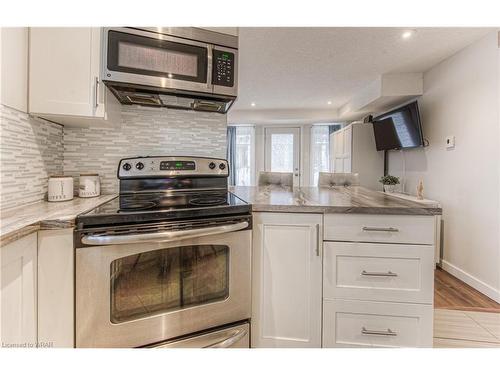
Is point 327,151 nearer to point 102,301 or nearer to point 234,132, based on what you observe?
point 234,132

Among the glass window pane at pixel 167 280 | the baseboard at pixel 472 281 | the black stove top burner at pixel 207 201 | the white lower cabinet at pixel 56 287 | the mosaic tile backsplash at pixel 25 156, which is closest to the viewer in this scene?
the white lower cabinet at pixel 56 287

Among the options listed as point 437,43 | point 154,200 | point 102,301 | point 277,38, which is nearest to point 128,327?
point 102,301

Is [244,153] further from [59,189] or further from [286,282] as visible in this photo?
[286,282]

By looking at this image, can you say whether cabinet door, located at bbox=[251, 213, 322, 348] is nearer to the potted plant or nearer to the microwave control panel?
the microwave control panel

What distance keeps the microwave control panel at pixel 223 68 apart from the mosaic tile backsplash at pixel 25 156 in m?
0.95

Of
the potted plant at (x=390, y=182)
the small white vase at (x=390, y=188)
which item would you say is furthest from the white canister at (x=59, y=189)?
the small white vase at (x=390, y=188)

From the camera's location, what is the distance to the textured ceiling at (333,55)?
235cm

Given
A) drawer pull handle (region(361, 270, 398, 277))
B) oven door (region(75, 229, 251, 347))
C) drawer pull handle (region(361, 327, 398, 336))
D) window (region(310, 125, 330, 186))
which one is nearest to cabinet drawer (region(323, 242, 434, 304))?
drawer pull handle (region(361, 270, 398, 277))

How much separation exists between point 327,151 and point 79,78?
5404mm

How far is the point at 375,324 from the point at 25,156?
1.88 metres

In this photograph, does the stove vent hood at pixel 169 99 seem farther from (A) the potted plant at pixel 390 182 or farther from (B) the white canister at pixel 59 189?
(A) the potted plant at pixel 390 182

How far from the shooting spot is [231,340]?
3.79 ft

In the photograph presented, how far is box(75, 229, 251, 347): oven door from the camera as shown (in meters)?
0.94

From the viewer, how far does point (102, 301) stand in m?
0.95
